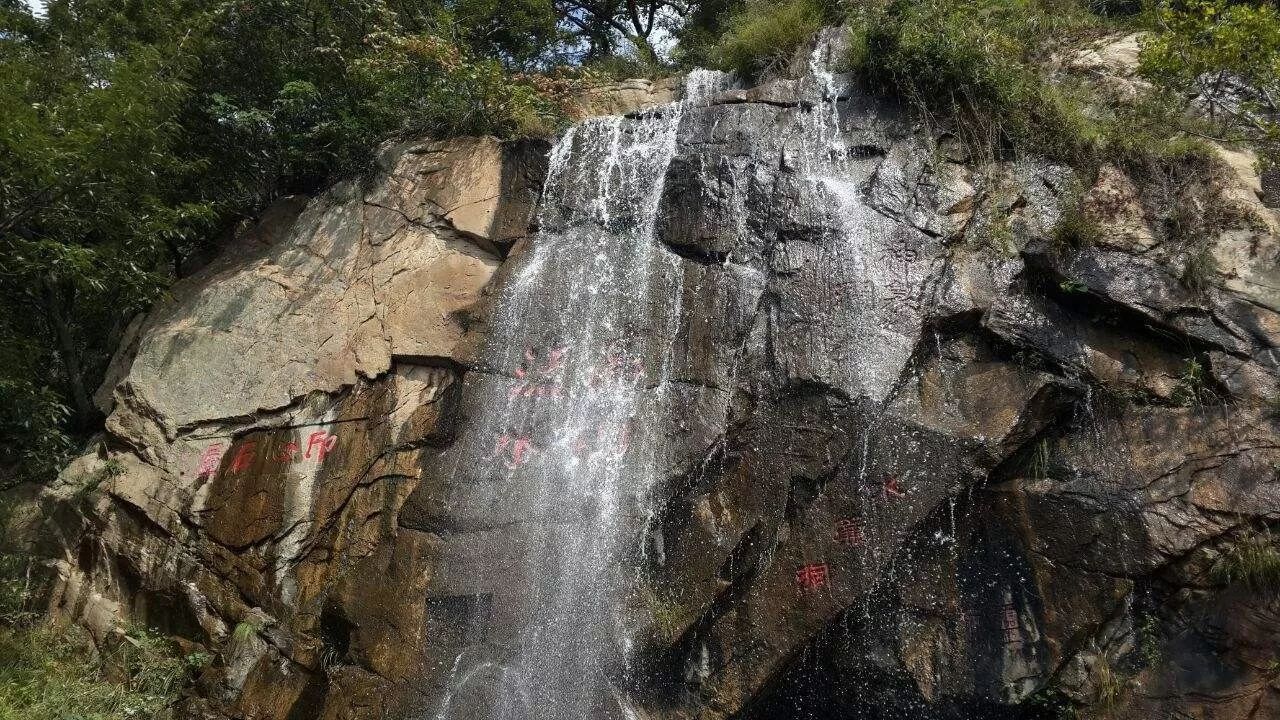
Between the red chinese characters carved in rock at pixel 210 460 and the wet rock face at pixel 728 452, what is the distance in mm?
109

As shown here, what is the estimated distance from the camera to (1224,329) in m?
5.72

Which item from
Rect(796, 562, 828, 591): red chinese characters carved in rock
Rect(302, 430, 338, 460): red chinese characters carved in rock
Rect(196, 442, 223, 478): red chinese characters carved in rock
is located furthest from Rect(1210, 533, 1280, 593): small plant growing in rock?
Rect(196, 442, 223, 478): red chinese characters carved in rock

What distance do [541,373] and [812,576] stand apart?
2.92 metres

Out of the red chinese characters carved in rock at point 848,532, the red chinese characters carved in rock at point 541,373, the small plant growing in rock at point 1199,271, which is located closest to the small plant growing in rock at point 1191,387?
the small plant growing in rock at point 1199,271

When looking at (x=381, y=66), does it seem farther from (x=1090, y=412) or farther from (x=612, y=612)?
(x=1090, y=412)

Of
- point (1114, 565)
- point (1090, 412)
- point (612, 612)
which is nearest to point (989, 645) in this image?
point (1114, 565)

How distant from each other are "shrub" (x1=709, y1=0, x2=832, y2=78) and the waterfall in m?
1.63

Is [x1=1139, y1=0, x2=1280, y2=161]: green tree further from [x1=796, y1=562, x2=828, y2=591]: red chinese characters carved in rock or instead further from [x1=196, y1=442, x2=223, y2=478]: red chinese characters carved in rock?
[x1=196, y1=442, x2=223, y2=478]: red chinese characters carved in rock

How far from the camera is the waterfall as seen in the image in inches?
217

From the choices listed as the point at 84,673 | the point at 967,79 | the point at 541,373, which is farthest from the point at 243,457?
the point at 967,79

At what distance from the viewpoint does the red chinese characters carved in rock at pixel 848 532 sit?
17.5ft

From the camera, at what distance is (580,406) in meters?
6.54

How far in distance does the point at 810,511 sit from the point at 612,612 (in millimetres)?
1671

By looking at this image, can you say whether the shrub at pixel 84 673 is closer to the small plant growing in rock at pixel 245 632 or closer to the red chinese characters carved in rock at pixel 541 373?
the small plant growing in rock at pixel 245 632
